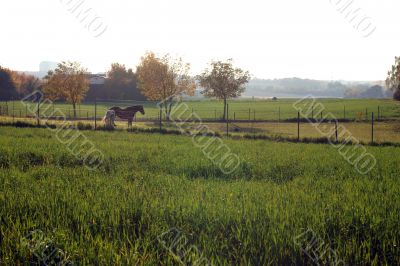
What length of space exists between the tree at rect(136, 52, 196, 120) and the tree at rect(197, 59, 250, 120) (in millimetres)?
4878

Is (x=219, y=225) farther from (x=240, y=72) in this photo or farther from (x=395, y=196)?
(x=240, y=72)

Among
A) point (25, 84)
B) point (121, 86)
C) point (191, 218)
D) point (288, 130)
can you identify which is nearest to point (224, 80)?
point (288, 130)

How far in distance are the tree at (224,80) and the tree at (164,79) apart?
16.0 feet

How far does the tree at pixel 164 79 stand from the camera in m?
49.1

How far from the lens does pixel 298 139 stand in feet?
67.8

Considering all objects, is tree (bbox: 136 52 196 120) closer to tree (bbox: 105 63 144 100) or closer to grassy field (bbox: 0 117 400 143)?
grassy field (bbox: 0 117 400 143)

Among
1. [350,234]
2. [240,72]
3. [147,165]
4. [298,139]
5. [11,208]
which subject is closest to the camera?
[350,234]

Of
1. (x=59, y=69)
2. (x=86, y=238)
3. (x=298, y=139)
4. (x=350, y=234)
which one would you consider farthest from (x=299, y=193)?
(x=59, y=69)

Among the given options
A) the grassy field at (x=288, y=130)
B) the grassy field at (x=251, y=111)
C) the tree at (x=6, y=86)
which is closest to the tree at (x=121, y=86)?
the grassy field at (x=251, y=111)

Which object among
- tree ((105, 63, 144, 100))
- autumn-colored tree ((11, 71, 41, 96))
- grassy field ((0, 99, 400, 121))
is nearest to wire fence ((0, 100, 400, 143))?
grassy field ((0, 99, 400, 121))

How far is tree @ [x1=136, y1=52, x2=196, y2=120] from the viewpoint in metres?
49.1

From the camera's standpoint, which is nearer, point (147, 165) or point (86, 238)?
point (86, 238)

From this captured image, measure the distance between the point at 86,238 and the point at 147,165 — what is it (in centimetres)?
611

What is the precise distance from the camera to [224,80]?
5447 centimetres
